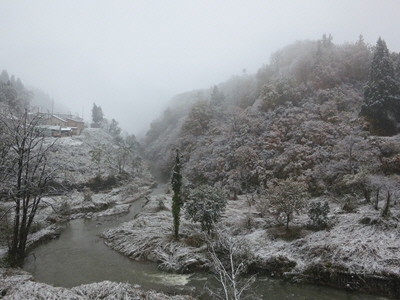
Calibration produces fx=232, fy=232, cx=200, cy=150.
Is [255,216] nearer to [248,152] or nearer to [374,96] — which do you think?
[248,152]

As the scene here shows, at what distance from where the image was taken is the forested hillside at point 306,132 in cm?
2919

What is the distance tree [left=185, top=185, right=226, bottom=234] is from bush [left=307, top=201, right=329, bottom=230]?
26.0 feet

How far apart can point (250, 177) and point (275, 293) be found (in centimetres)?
2344

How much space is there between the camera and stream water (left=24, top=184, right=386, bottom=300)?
50.4 ft

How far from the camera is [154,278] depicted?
1762cm

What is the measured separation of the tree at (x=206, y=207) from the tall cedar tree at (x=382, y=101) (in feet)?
90.0

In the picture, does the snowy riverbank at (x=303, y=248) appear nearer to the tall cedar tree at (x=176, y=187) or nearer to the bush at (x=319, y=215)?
the bush at (x=319, y=215)

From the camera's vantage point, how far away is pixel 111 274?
59.8 feet

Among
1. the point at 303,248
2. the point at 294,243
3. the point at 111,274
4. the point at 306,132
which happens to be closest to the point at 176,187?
the point at 111,274

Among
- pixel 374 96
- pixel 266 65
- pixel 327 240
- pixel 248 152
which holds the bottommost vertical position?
pixel 327 240

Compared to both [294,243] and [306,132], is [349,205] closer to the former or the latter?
[294,243]

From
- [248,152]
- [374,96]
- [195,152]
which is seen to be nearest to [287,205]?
[248,152]

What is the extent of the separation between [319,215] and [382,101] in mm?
26032

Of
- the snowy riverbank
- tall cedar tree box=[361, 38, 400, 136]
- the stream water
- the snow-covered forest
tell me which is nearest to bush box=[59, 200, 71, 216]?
the snow-covered forest
